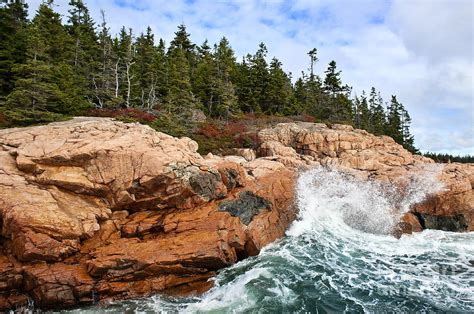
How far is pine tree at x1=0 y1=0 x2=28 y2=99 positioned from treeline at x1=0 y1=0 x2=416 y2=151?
8cm

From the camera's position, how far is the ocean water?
38.5ft

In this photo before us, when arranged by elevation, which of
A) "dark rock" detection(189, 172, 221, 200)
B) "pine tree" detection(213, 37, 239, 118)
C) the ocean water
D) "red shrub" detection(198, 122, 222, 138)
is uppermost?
"pine tree" detection(213, 37, 239, 118)

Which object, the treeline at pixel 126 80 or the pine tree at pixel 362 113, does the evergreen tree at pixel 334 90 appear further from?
the pine tree at pixel 362 113

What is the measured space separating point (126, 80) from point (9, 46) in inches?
480

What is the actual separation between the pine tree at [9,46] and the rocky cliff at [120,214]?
14290mm

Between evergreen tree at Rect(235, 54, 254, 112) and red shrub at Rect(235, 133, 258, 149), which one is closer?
red shrub at Rect(235, 133, 258, 149)

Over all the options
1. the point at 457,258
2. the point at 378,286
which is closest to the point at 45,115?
the point at 378,286

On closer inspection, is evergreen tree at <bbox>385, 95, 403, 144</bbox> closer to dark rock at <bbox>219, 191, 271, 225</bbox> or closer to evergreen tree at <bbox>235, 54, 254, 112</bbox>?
evergreen tree at <bbox>235, 54, 254, 112</bbox>

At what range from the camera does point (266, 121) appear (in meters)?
41.6

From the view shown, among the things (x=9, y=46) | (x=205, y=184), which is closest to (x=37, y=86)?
(x=9, y=46)

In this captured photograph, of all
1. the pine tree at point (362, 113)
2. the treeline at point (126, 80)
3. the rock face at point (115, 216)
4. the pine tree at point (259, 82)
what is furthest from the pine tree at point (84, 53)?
the pine tree at point (362, 113)

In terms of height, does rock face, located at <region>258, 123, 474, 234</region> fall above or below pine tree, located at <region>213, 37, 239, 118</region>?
below

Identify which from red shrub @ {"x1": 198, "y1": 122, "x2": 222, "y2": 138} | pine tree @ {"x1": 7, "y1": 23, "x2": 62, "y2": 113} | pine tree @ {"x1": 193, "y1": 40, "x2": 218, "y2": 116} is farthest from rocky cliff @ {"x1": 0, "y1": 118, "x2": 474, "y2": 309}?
pine tree @ {"x1": 193, "y1": 40, "x2": 218, "y2": 116}

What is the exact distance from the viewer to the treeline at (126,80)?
23734 millimetres
